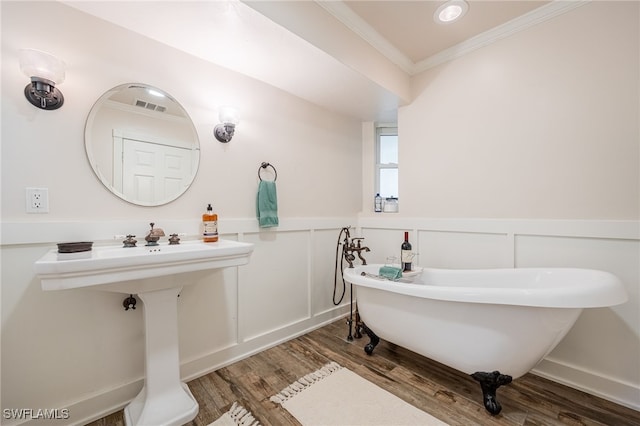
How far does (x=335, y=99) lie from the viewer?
2.37 metres

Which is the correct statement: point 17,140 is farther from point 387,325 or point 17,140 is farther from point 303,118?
point 387,325

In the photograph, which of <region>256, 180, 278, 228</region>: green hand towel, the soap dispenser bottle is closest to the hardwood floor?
the soap dispenser bottle

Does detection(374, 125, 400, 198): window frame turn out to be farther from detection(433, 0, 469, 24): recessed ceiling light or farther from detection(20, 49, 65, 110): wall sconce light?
detection(20, 49, 65, 110): wall sconce light

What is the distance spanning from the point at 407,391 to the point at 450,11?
249cm

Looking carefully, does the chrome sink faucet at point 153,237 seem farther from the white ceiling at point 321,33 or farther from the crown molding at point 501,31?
the crown molding at point 501,31

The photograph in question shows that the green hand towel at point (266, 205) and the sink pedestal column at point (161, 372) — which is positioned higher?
the green hand towel at point (266, 205)

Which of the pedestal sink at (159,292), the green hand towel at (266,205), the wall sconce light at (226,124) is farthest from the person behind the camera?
the green hand towel at (266,205)

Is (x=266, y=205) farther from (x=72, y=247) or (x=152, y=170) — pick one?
(x=72, y=247)

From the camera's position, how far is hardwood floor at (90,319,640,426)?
1398 mm

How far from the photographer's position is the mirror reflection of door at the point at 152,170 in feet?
5.01

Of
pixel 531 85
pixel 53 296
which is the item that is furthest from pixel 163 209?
pixel 531 85

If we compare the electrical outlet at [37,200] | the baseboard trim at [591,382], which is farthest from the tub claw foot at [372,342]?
the electrical outlet at [37,200]

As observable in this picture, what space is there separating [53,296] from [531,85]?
318 centimetres

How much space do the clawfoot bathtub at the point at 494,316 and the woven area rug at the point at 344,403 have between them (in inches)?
13.4
